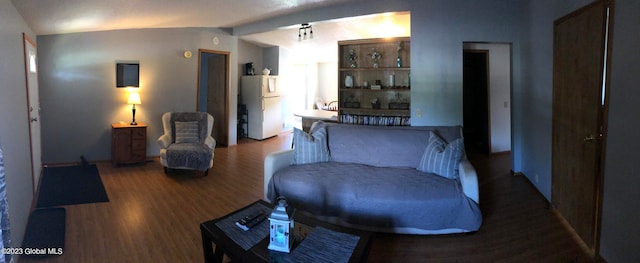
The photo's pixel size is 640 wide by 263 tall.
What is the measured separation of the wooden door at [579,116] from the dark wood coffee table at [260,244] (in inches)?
72.4

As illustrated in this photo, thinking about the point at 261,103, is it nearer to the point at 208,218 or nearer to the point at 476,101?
the point at 476,101

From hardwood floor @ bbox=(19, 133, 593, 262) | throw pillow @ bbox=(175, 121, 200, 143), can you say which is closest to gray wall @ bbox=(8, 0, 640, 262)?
hardwood floor @ bbox=(19, 133, 593, 262)

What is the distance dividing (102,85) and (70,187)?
79.6 inches

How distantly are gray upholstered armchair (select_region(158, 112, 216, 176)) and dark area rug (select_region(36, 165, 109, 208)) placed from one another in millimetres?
903

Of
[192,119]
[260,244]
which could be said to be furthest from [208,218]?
[192,119]

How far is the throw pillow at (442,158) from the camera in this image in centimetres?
300

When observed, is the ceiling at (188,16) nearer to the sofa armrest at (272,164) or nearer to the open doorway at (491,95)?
the open doorway at (491,95)

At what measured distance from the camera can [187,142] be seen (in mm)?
5297

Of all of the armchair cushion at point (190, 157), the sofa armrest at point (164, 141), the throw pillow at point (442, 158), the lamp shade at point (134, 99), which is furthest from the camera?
the lamp shade at point (134, 99)

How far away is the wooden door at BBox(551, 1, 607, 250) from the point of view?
2475 mm

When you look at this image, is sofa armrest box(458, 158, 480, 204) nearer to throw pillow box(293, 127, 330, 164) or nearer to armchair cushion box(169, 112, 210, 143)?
throw pillow box(293, 127, 330, 164)

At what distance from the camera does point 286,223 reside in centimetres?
182

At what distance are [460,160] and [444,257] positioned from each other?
93 cm

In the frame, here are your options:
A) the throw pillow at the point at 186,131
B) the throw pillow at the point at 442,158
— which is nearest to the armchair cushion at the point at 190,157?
the throw pillow at the point at 186,131
